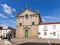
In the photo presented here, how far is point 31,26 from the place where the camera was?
49.0 m

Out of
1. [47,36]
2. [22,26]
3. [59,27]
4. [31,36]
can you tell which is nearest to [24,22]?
[22,26]

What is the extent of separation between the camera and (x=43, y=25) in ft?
155

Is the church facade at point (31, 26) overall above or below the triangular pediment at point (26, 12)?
below

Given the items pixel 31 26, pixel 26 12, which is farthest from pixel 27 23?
pixel 26 12

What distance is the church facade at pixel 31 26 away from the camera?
46.9 metres

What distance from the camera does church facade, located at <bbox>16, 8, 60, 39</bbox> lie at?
46.9m

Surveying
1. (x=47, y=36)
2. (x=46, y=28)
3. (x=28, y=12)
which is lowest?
(x=47, y=36)

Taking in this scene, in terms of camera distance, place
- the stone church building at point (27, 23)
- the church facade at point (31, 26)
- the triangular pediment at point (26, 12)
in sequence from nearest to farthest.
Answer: the church facade at point (31, 26) → the stone church building at point (27, 23) → the triangular pediment at point (26, 12)

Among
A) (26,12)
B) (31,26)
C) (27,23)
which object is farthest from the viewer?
(26,12)

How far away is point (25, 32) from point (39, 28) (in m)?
5.99

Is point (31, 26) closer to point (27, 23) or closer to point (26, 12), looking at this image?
point (27, 23)

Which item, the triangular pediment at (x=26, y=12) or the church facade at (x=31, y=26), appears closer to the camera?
the church facade at (x=31, y=26)

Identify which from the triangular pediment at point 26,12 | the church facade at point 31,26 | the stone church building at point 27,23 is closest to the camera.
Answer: the church facade at point 31,26

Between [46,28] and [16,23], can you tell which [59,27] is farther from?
[16,23]
